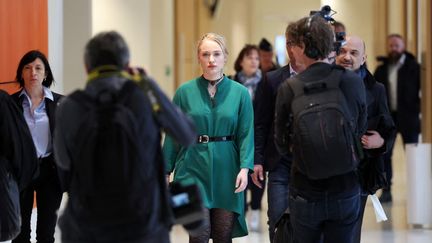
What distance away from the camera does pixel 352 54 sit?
5.27 metres

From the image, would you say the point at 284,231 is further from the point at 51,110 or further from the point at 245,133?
the point at 51,110

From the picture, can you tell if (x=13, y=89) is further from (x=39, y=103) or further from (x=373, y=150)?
(x=373, y=150)

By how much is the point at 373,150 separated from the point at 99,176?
207 cm

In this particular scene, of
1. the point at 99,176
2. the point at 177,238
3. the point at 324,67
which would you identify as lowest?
the point at 177,238

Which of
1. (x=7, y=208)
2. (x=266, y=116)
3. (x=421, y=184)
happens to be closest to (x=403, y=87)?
(x=421, y=184)

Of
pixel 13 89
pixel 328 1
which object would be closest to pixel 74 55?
pixel 13 89

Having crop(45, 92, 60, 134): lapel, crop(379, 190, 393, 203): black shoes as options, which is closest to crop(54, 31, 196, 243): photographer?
crop(45, 92, 60, 134): lapel

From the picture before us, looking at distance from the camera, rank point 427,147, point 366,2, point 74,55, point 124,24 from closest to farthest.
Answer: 1. point 427,147
2. point 74,55
3. point 124,24
4. point 366,2

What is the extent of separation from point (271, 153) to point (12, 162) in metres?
1.61

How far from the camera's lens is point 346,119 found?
394cm

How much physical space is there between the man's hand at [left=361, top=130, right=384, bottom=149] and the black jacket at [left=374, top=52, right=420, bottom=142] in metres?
5.62

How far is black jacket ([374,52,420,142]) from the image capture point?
10391 mm

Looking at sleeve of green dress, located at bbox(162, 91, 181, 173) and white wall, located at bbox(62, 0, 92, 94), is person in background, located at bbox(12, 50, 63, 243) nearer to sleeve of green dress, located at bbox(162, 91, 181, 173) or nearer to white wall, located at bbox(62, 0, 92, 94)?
sleeve of green dress, located at bbox(162, 91, 181, 173)

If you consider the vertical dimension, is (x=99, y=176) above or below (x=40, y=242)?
above
